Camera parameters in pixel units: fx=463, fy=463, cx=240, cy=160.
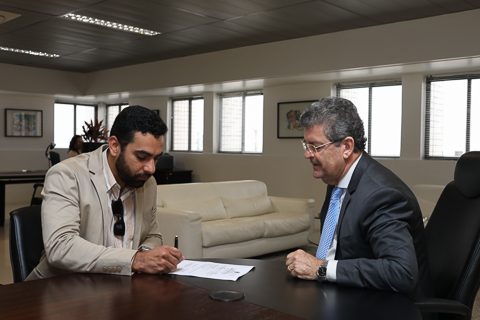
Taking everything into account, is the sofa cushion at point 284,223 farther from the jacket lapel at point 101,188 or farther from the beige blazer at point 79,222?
the jacket lapel at point 101,188

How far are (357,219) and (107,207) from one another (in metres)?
1.06

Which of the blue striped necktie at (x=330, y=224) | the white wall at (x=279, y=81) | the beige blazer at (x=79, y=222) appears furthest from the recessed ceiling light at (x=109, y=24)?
the blue striped necktie at (x=330, y=224)

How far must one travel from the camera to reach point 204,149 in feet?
33.2

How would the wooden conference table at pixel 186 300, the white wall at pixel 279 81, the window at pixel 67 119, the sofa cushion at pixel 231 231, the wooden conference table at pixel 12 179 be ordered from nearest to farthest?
the wooden conference table at pixel 186 300 < the sofa cushion at pixel 231 231 < the white wall at pixel 279 81 < the wooden conference table at pixel 12 179 < the window at pixel 67 119

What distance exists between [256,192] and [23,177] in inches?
152

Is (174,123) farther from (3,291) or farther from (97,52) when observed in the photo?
(3,291)

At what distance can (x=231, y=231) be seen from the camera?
5.24 meters

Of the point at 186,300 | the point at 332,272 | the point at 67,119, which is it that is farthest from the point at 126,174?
the point at 67,119

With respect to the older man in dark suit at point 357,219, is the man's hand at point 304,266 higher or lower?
lower

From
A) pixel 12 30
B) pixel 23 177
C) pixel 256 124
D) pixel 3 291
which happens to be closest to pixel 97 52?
pixel 12 30

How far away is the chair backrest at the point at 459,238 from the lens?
1.85 meters

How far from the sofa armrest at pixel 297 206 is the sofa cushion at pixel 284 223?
95 millimetres

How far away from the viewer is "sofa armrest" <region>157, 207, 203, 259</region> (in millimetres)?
4836

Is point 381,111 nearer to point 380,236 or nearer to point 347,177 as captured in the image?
point 347,177
